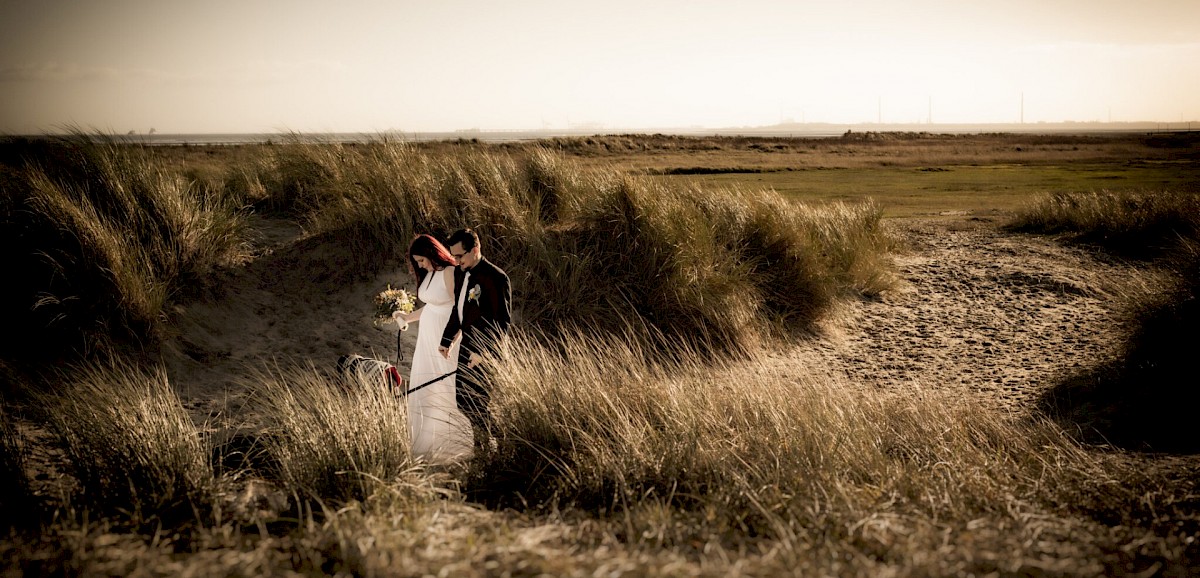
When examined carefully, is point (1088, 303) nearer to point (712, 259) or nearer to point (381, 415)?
point (712, 259)

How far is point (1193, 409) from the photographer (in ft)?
21.6

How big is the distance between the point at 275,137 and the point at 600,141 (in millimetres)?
39764

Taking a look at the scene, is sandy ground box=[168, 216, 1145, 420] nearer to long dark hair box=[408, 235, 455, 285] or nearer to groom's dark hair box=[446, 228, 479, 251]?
long dark hair box=[408, 235, 455, 285]

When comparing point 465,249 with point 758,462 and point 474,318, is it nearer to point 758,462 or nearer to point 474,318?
point 474,318

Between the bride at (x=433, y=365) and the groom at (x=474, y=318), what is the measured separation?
0.23 ft

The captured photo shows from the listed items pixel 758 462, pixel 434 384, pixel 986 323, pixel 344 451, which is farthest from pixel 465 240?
pixel 986 323

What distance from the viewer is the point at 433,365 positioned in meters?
5.58

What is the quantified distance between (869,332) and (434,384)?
6.36 meters

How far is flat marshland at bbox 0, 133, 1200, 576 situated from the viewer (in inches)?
136

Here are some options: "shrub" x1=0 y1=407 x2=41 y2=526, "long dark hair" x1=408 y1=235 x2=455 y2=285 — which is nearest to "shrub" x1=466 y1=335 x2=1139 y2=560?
"long dark hair" x1=408 y1=235 x2=455 y2=285

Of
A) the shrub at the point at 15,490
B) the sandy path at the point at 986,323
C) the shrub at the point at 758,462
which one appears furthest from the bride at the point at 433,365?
the sandy path at the point at 986,323

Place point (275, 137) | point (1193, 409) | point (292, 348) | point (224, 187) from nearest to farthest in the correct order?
1. point (1193, 409)
2. point (292, 348)
3. point (224, 187)
4. point (275, 137)

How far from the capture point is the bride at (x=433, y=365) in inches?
A: 213

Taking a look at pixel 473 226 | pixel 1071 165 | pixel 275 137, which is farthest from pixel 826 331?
pixel 1071 165
